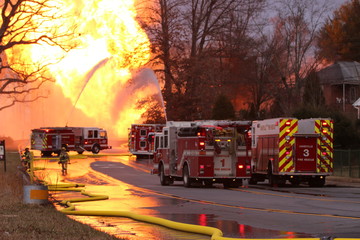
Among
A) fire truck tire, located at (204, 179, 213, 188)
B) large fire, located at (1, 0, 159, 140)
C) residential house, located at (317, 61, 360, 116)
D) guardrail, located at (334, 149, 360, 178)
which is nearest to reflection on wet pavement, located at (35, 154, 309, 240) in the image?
fire truck tire, located at (204, 179, 213, 188)

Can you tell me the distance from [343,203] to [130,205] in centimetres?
580

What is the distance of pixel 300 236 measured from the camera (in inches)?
502

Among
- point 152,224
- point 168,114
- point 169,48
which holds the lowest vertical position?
point 152,224

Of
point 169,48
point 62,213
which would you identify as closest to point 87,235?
point 62,213

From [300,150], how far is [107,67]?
144ft

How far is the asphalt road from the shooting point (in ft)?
45.3

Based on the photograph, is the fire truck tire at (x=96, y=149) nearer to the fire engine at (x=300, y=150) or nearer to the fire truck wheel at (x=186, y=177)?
the fire engine at (x=300, y=150)

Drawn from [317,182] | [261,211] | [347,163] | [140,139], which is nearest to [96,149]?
[140,139]

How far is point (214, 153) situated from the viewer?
28.1 m

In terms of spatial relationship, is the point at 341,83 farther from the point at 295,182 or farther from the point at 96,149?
the point at 295,182

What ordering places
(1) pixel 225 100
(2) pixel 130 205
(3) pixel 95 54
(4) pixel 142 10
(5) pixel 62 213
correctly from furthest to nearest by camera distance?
(3) pixel 95 54 → (4) pixel 142 10 → (1) pixel 225 100 → (2) pixel 130 205 → (5) pixel 62 213

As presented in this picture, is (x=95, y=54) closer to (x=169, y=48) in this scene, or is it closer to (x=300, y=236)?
(x=169, y=48)

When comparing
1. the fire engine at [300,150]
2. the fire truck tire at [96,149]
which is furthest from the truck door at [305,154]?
the fire truck tire at [96,149]

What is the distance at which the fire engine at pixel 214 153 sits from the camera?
27938 mm
